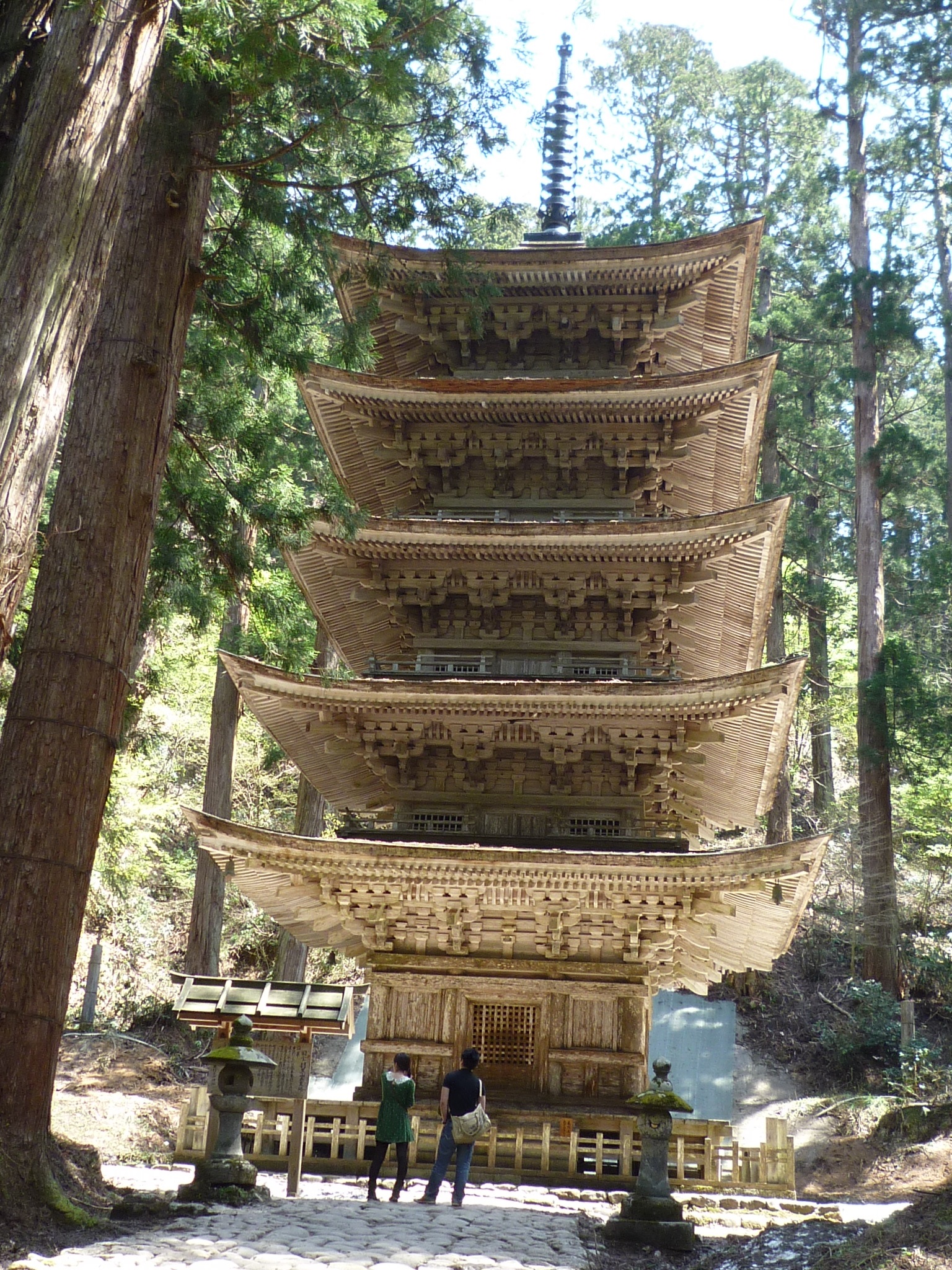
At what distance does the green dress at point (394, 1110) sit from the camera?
28.0 feet

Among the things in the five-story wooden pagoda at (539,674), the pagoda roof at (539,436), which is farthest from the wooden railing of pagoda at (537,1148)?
the pagoda roof at (539,436)

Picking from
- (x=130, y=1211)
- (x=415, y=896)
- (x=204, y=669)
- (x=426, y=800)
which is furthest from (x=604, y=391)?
(x=204, y=669)

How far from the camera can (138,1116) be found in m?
15.4

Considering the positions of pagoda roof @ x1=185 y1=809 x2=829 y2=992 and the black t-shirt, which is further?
pagoda roof @ x1=185 y1=809 x2=829 y2=992

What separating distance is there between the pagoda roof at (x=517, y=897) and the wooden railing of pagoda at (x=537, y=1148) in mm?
1547

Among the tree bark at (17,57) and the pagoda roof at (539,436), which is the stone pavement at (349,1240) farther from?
the pagoda roof at (539,436)

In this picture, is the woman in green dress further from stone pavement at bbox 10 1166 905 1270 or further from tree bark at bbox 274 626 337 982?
tree bark at bbox 274 626 337 982

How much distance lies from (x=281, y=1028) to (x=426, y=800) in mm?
3590

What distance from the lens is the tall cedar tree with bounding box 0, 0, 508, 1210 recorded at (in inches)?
259

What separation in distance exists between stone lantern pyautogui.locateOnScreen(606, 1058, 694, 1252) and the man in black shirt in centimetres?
116

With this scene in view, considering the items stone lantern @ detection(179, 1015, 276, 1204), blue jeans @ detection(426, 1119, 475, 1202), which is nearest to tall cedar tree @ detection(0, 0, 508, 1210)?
stone lantern @ detection(179, 1015, 276, 1204)

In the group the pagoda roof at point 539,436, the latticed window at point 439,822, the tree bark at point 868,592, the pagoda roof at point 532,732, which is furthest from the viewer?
the tree bark at point 868,592

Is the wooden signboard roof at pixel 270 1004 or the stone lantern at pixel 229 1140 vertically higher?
the wooden signboard roof at pixel 270 1004

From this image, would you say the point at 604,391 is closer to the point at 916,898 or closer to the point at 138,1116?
→ the point at 138,1116
